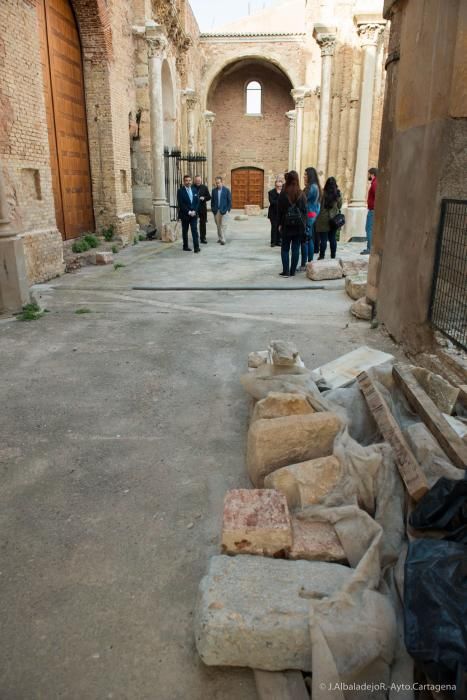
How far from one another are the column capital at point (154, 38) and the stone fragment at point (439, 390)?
1378cm

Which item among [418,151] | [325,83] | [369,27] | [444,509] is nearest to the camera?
[444,509]

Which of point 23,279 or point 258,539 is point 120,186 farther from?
point 258,539

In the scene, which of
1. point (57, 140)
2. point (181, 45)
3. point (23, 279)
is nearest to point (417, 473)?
point (23, 279)

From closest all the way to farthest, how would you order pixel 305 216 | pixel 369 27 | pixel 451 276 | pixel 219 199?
1. pixel 451 276
2. pixel 305 216
3. pixel 219 199
4. pixel 369 27

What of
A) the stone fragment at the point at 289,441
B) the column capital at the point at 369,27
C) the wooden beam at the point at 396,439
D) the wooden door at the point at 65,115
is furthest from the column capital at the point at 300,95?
the stone fragment at the point at 289,441

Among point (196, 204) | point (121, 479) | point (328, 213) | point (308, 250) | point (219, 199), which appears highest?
point (219, 199)

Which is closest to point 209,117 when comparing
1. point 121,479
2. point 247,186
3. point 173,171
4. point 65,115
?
point 247,186

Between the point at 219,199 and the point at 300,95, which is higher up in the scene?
the point at 300,95

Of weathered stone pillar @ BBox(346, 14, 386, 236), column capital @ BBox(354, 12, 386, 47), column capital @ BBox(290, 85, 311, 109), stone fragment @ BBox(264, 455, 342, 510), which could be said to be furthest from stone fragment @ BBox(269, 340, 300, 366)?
column capital @ BBox(290, 85, 311, 109)

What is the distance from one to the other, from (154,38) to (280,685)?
→ 15.6 meters

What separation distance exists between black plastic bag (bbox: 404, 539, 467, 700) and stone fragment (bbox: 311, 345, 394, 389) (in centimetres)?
208

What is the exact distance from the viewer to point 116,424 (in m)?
3.73

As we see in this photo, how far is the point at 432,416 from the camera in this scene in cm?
293

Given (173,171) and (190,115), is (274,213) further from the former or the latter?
(190,115)
